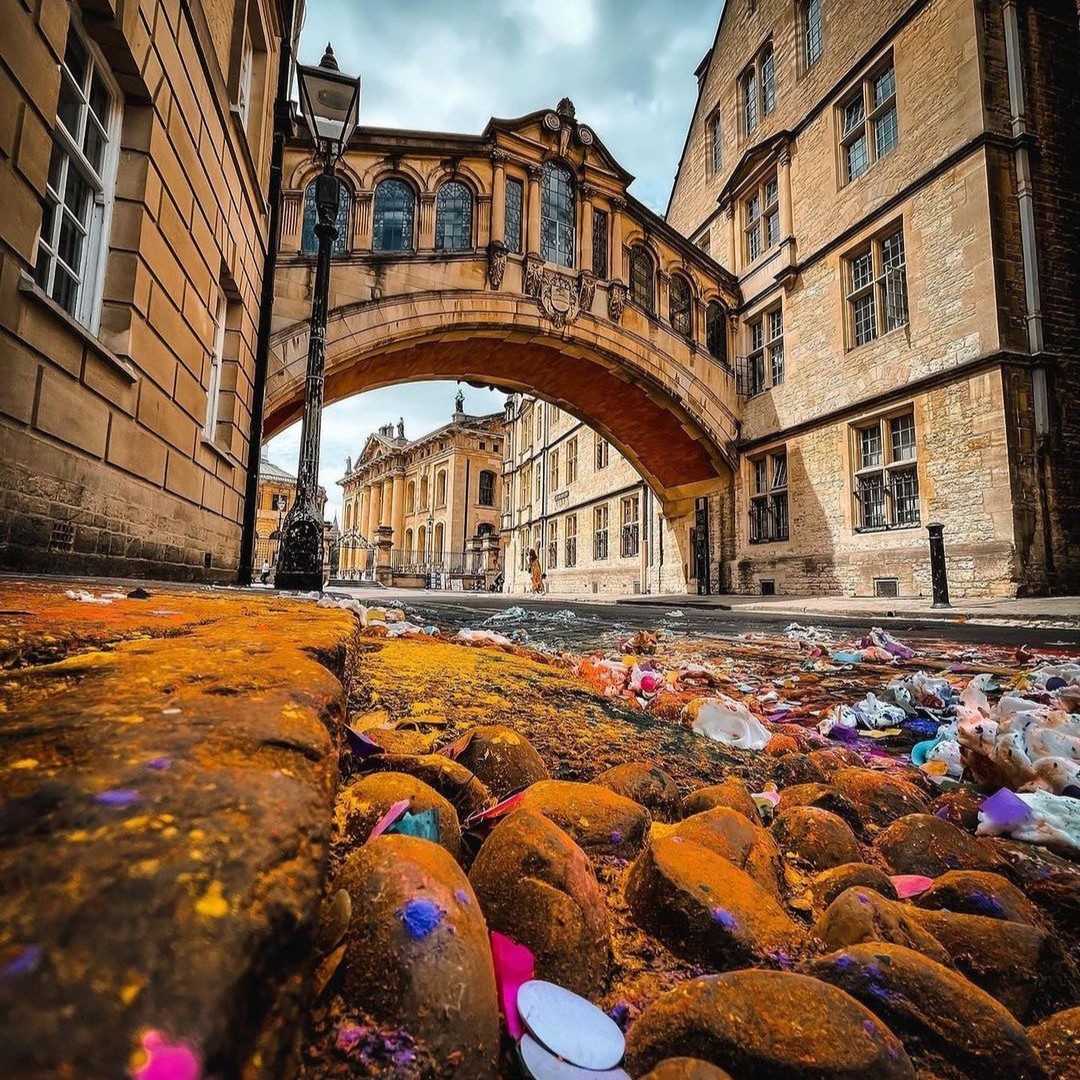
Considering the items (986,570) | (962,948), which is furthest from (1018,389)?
(962,948)

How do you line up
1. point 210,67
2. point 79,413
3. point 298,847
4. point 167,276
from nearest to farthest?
1. point 298,847
2. point 79,413
3. point 167,276
4. point 210,67

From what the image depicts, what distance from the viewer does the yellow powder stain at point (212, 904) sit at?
15.1 inches

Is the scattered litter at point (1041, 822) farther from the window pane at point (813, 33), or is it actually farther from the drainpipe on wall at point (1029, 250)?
the window pane at point (813, 33)

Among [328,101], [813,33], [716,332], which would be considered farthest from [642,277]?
[328,101]

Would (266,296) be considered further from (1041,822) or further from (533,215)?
(1041,822)

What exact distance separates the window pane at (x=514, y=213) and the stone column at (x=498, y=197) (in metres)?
0.36

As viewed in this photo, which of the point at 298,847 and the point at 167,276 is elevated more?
the point at 167,276

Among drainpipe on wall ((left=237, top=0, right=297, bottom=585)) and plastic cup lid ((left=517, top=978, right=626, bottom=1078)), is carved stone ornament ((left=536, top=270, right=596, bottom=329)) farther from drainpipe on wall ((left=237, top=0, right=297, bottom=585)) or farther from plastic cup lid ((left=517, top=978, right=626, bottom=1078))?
plastic cup lid ((left=517, top=978, right=626, bottom=1078))

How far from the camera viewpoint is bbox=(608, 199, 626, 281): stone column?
15.2m

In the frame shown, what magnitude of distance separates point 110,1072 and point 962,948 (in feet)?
3.61

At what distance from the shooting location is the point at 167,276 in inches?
190

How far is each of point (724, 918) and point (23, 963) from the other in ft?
2.75

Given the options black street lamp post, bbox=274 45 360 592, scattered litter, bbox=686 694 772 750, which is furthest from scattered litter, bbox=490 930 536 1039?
black street lamp post, bbox=274 45 360 592

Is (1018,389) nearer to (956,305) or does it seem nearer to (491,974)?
(956,305)
